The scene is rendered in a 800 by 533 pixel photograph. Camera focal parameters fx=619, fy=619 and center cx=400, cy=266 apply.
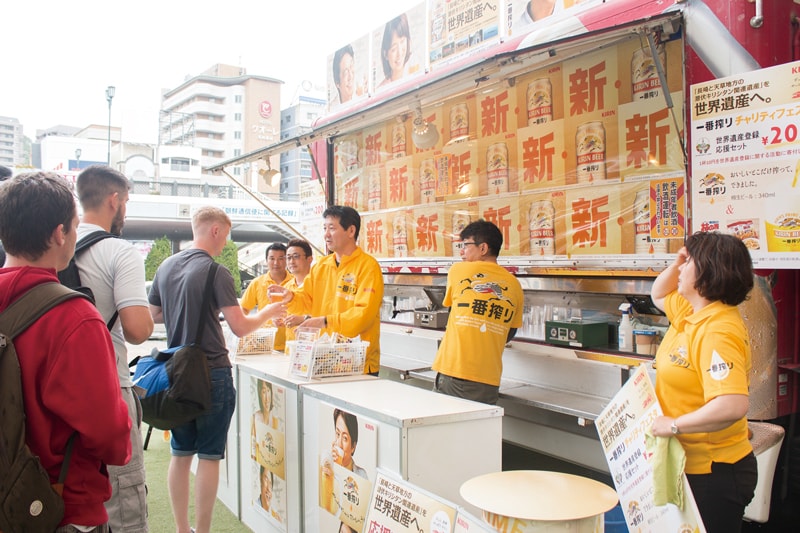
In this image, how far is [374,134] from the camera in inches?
232

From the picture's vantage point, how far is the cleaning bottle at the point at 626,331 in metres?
3.63

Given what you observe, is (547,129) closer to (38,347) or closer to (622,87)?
(622,87)

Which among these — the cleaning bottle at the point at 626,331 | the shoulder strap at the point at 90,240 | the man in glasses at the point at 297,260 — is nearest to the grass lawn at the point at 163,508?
the man in glasses at the point at 297,260

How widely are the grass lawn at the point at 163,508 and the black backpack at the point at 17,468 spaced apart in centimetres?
250

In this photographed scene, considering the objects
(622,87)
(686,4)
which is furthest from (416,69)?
(686,4)

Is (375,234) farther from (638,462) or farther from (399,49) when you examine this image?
(638,462)

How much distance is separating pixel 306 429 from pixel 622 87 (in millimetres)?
2675

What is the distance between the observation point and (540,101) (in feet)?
13.9

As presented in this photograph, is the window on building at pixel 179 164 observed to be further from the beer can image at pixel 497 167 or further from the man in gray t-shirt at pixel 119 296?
the man in gray t-shirt at pixel 119 296

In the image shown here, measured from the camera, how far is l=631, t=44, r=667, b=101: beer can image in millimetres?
3508

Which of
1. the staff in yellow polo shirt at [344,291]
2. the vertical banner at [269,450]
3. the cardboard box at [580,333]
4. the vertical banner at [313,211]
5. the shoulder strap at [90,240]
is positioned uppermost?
the vertical banner at [313,211]

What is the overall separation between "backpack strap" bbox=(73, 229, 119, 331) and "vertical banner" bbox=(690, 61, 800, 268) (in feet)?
8.92

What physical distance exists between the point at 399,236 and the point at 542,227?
1.69m

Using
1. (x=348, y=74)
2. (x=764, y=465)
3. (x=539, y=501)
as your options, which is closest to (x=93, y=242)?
(x=539, y=501)
